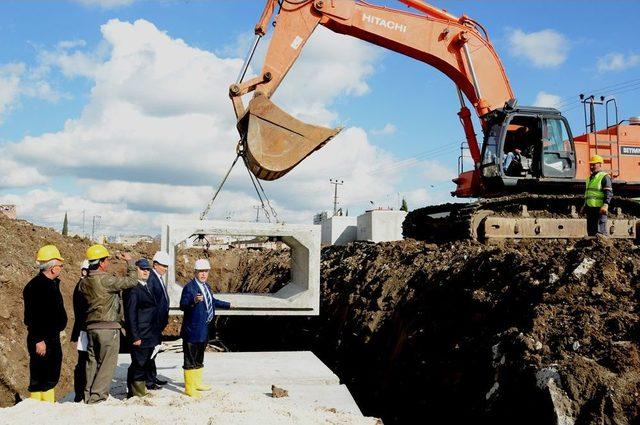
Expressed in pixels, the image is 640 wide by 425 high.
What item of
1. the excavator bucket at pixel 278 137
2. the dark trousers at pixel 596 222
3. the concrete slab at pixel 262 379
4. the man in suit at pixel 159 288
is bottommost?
the concrete slab at pixel 262 379

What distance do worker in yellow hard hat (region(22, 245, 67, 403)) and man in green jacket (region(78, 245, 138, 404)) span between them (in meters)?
0.31

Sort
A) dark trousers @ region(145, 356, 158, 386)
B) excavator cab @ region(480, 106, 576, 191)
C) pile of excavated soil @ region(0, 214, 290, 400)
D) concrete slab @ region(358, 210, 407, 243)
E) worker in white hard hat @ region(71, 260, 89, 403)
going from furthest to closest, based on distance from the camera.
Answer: concrete slab @ region(358, 210, 407, 243) → excavator cab @ region(480, 106, 576, 191) → pile of excavated soil @ region(0, 214, 290, 400) → dark trousers @ region(145, 356, 158, 386) → worker in white hard hat @ region(71, 260, 89, 403)

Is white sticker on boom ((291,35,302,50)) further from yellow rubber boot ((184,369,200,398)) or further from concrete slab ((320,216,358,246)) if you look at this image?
→ concrete slab ((320,216,358,246))

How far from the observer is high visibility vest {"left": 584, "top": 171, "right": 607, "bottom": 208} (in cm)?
837

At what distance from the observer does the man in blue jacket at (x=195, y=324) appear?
537 cm

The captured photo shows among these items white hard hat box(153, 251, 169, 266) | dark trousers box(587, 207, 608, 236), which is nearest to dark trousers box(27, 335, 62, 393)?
white hard hat box(153, 251, 169, 266)

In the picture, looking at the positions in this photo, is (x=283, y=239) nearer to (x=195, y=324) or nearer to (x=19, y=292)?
(x=195, y=324)

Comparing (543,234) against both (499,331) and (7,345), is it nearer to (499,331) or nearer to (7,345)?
(499,331)

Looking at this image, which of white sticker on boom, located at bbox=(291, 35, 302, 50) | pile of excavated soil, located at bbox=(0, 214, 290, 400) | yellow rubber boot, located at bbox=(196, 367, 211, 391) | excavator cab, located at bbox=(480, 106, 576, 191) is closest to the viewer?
yellow rubber boot, located at bbox=(196, 367, 211, 391)

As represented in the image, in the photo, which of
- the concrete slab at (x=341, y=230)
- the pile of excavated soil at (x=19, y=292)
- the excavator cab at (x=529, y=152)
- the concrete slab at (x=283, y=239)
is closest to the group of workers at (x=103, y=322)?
the concrete slab at (x=283, y=239)

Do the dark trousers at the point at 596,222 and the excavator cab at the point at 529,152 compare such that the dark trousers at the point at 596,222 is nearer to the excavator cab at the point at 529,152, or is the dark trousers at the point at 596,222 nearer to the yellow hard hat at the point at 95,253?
the excavator cab at the point at 529,152

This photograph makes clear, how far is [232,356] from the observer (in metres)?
7.41

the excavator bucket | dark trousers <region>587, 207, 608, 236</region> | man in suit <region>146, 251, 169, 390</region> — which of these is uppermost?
the excavator bucket

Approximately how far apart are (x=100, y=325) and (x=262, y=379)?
1855mm
